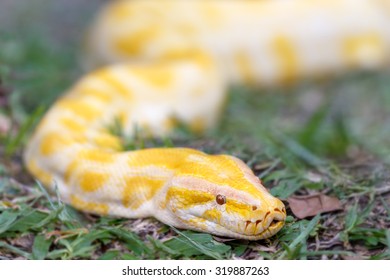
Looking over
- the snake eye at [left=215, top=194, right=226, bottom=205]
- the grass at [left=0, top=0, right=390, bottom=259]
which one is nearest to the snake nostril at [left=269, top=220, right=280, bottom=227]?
the grass at [left=0, top=0, right=390, bottom=259]

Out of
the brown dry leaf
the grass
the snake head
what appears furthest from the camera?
the brown dry leaf

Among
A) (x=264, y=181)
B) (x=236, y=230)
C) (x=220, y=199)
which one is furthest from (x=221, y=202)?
(x=264, y=181)

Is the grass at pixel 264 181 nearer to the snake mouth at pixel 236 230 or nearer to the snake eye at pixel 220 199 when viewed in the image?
the snake mouth at pixel 236 230

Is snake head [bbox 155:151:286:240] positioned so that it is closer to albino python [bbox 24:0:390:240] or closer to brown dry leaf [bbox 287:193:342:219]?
albino python [bbox 24:0:390:240]

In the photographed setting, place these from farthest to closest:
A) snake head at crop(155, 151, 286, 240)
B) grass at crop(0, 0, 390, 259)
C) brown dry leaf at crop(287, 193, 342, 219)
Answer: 1. brown dry leaf at crop(287, 193, 342, 219)
2. grass at crop(0, 0, 390, 259)
3. snake head at crop(155, 151, 286, 240)

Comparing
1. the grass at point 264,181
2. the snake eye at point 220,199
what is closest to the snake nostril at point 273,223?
the grass at point 264,181

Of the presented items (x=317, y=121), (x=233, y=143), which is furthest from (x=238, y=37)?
(x=233, y=143)

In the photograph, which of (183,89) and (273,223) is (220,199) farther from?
(183,89)
